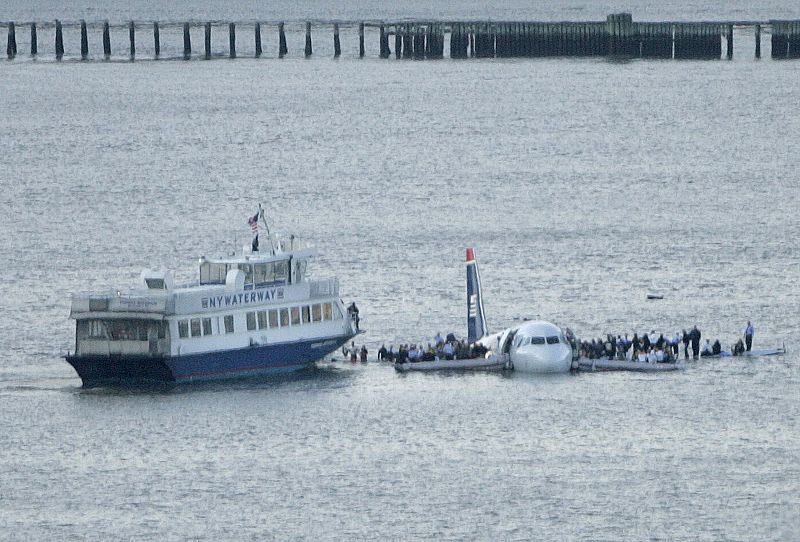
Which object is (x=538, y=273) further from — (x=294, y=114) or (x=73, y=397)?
(x=294, y=114)


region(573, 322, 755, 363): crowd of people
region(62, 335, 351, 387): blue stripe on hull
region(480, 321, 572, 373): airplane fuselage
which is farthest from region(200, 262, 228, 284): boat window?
region(573, 322, 755, 363): crowd of people

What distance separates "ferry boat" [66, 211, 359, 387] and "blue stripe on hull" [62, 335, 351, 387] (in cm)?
4

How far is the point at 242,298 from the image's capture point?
83.9m

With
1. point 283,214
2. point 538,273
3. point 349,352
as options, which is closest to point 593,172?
point 283,214

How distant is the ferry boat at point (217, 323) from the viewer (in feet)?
269

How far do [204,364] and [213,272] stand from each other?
4156 mm

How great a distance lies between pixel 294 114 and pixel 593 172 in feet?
172

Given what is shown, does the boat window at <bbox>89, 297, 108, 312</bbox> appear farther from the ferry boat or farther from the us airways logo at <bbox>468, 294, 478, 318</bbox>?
the us airways logo at <bbox>468, 294, 478, 318</bbox>

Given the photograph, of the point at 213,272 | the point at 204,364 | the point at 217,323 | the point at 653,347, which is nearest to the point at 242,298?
the point at 217,323

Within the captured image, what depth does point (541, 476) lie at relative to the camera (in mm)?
70500

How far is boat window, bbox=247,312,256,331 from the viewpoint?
84.2m

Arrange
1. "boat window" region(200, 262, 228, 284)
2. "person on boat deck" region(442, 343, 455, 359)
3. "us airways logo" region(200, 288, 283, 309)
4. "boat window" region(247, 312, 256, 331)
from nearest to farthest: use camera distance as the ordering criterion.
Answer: "us airways logo" region(200, 288, 283, 309)
"boat window" region(247, 312, 256, 331)
"boat window" region(200, 262, 228, 284)
"person on boat deck" region(442, 343, 455, 359)

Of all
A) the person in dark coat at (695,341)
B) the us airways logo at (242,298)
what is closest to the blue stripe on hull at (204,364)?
the us airways logo at (242,298)

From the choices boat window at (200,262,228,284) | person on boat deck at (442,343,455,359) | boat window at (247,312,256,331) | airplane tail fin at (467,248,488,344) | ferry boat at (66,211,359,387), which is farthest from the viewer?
airplane tail fin at (467,248,488,344)
